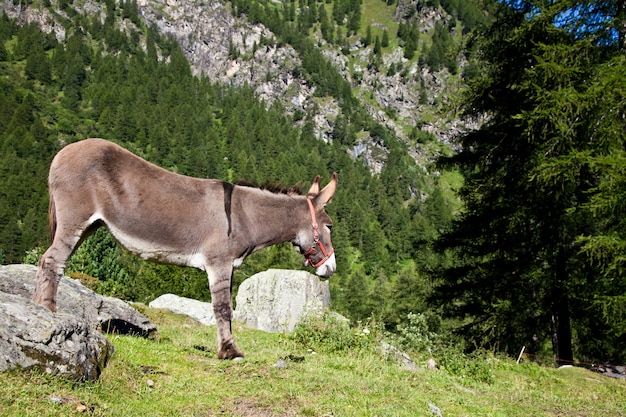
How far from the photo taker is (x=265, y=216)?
24.6ft

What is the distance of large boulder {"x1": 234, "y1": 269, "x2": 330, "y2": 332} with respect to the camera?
27.1m

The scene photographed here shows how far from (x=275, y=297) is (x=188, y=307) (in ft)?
→ 17.3

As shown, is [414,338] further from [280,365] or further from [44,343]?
[44,343]

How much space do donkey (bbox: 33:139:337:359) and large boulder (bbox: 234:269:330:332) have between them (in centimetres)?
1969

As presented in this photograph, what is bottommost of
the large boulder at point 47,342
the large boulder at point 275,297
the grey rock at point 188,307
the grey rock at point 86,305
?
the grey rock at point 188,307

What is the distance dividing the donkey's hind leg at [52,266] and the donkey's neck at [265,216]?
7.63 ft

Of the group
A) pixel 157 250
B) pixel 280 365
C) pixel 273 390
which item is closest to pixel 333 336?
pixel 280 365

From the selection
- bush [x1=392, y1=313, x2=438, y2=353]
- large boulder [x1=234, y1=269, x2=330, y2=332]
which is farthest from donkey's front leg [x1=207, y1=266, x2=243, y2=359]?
large boulder [x1=234, y1=269, x2=330, y2=332]

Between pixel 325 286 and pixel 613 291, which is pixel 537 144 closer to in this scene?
pixel 613 291

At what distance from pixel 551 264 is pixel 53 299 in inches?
575

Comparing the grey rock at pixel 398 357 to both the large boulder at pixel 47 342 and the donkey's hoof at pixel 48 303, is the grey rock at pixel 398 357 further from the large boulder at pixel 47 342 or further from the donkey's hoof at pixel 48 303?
the donkey's hoof at pixel 48 303

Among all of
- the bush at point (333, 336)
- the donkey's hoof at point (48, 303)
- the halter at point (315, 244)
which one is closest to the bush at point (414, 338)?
the bush at point (333, 336)

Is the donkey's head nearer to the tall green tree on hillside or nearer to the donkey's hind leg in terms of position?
the donkey's hind leg

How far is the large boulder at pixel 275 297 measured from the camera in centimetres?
2711
